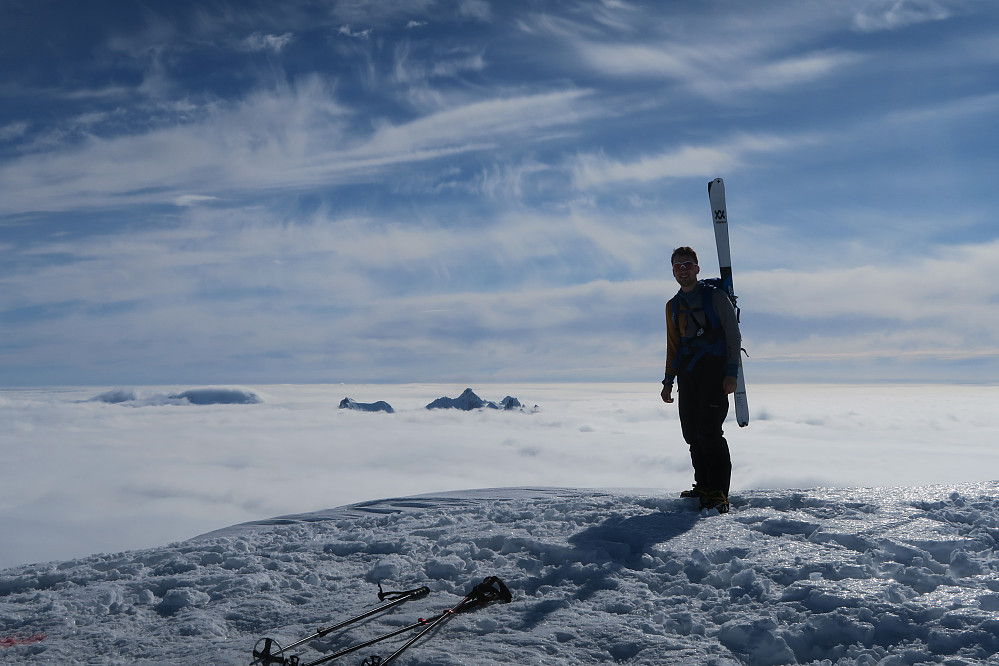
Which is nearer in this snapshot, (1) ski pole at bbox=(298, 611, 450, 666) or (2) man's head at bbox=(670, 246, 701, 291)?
(1) ski pole at bbox=(298, 611, 450, 666)

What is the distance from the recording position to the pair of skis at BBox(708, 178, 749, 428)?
27.0ft

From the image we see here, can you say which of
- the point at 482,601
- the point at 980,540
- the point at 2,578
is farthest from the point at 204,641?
the point at 980,540

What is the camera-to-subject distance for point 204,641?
4992mm

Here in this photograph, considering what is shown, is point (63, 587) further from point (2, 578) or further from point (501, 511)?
point (501, 511)

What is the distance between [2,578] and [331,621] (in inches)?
153

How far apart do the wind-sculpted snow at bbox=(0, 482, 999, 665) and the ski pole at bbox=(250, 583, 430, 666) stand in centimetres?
→ 8

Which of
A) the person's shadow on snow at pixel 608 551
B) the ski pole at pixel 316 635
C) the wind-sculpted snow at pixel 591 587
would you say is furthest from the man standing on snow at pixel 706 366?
the ski pole at pixel 316 635

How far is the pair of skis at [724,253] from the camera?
8.23 m

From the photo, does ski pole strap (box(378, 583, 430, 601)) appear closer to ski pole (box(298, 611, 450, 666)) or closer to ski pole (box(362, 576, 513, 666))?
ski pole (box(362, 576, 513, 666))

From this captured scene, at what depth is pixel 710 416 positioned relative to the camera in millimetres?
7367

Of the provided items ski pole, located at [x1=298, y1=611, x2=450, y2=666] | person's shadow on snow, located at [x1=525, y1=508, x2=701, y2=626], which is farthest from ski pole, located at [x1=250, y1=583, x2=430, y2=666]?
person's shadow on snow, located at [x1=525, y1=508, x2=701, y2=626]

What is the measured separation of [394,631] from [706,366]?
4334mm

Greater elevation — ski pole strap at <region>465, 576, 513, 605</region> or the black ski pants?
the black ski pants

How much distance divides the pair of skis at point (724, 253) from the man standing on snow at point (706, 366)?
525mm
